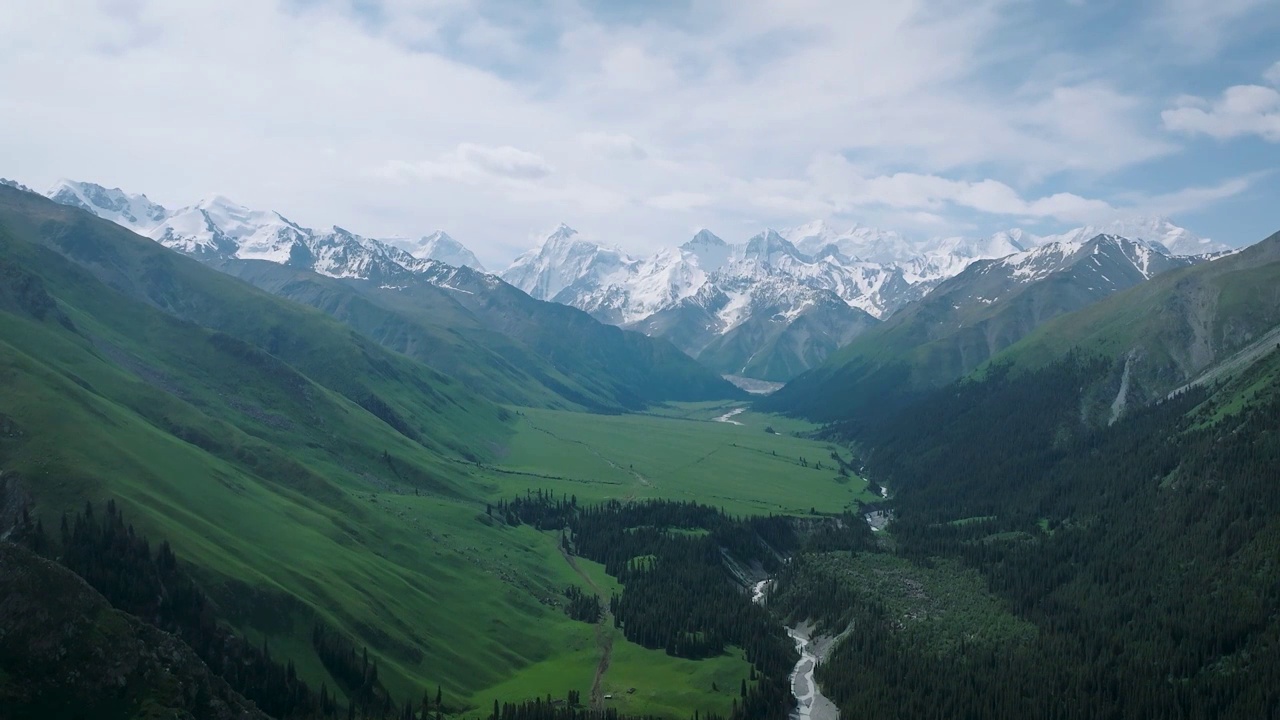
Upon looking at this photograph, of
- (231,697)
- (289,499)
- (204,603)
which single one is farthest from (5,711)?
(289,499)

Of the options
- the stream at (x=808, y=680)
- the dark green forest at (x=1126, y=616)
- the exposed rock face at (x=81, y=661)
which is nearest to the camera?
the exposed rock face at (x=81, y=661)

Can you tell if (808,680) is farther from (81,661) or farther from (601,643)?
(81,661)

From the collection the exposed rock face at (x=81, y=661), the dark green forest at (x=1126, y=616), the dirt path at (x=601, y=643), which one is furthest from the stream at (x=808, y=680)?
the exposed rock face at (x=81, y=661)

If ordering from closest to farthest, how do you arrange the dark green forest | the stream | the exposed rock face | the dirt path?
the exposed rock face, the dark green forest, the dirt path, the stream

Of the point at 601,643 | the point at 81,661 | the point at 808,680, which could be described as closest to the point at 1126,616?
the point at 808,680

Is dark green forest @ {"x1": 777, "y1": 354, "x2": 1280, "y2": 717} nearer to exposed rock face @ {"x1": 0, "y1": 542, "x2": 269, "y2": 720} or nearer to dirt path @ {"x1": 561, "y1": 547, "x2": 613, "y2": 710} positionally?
dirt path @ {"x1": 561, "y1": 547, "x2": 613, "y2": 710}

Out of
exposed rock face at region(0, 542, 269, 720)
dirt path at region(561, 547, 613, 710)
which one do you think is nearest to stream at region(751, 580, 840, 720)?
dirt path at region(561, 547, 613, 710)

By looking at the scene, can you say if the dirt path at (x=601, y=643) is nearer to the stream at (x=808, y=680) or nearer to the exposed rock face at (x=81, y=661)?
the stream at (x=808, y=680)
